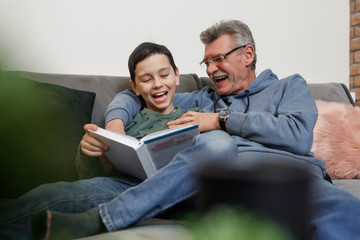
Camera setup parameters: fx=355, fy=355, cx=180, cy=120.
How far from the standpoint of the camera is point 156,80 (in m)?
1.40

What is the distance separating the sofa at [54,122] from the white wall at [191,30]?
0.18 metres

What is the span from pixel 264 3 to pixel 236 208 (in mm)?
2515

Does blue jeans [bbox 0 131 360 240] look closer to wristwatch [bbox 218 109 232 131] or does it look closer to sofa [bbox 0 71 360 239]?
sofa [bbox 0 71 360 239]

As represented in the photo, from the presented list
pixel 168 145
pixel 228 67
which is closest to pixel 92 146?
pixel 168 145

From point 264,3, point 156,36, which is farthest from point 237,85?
point 264,3

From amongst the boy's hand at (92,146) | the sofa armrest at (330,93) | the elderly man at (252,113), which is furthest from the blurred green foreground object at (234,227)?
the sofa armrest at (330,93)

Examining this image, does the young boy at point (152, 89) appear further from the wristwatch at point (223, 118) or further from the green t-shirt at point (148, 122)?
the wristwatch at point (223, 118)

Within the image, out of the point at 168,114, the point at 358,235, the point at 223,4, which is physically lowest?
the point at 358,235

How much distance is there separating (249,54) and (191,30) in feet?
2.16

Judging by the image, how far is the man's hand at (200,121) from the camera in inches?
51.4

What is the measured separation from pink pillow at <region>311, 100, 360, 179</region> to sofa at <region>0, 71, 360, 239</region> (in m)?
0.06

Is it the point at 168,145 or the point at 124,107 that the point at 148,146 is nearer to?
the point at 168,145

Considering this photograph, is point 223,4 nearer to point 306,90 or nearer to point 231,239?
point 306,90

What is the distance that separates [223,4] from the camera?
91.0 inches
